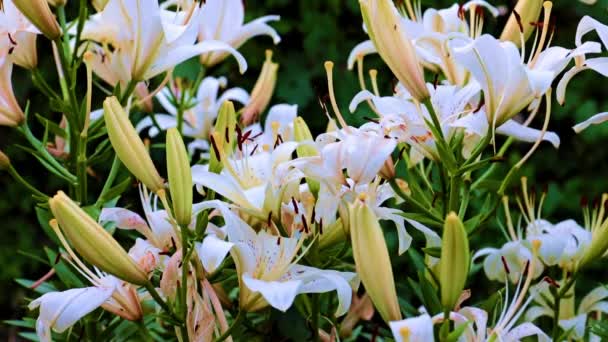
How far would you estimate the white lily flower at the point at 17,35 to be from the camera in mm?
796

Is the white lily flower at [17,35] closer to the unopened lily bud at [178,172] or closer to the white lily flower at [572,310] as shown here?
the unopened lily bud at [178,172]

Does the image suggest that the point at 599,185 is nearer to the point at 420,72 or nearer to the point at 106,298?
the point at 420,72

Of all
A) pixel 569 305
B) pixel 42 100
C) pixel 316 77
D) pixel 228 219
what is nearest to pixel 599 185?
pixel 316 77

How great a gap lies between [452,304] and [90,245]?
0.80 ft

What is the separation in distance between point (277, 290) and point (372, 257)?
0.08m

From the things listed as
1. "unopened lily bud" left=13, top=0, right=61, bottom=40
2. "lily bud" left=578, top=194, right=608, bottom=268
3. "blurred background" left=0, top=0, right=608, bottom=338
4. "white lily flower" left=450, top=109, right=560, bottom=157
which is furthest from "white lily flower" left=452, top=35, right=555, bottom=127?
"blurred background" left=0, top=0, right=608, bottom=338

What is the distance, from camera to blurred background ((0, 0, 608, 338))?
1666mm

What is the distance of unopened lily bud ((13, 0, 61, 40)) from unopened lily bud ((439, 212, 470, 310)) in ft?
1.25

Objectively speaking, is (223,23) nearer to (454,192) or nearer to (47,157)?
(47,157)

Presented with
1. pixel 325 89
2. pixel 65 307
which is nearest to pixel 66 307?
pixel 65 307

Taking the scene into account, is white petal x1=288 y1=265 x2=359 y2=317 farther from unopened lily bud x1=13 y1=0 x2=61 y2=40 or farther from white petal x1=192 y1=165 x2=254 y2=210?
unopened lily bud x1=13 y1=0 x2=61 y2=40

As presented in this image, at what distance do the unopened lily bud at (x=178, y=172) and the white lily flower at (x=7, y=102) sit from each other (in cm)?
23

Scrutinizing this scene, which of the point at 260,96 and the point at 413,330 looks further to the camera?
the point at 260,96

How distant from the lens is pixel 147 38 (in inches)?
30.7
